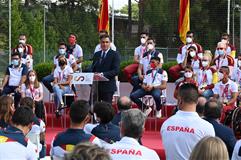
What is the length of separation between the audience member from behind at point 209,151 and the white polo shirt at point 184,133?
78.3 inches

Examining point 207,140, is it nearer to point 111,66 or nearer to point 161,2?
point 111,66

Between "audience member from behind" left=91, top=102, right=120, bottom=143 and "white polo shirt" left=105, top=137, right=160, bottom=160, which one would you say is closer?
"white polo shirt" left=105, top=137, right=160, bottom=160

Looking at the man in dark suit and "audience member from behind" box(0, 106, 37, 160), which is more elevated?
the man in dark suit

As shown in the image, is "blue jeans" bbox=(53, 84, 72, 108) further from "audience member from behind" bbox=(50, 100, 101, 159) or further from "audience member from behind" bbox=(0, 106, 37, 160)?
"audience member from behind" bbox=(50, 100, 101, 159)

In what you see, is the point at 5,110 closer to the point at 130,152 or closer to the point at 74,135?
the point at 74,135

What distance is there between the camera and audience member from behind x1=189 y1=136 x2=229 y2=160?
3682mm

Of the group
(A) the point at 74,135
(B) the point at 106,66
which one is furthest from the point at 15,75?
(A) the point at 74,135

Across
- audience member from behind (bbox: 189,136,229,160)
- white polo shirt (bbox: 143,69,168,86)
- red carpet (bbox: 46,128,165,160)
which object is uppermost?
white polo shirt (bbox: 143,69,168,86)

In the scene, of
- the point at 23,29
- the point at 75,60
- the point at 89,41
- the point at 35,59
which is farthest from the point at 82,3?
the point at 75,60

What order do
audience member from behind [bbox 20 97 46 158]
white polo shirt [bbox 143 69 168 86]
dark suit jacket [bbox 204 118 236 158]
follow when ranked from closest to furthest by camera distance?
1. dark suit jacket [bbox 204 118 236 158]
2. audience member from behind [bbox 20 97 46 158]
3. white polo shirt [bbox 143 69 168 86]

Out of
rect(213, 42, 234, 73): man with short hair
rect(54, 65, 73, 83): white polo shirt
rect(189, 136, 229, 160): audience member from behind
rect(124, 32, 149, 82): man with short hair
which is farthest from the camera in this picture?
rect(124, 32, 149, 82): man with short hair

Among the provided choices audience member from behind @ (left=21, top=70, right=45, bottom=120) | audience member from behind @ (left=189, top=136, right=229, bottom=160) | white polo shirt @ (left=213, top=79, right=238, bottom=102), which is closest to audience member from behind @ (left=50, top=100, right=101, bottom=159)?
audience member from behind @ (left=189, top=136, right=229, bottom=160)

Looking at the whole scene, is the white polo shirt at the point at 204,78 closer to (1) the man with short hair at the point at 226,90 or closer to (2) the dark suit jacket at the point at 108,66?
(1) the man with short hair at the point at 226,90

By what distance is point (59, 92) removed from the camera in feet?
49.4
